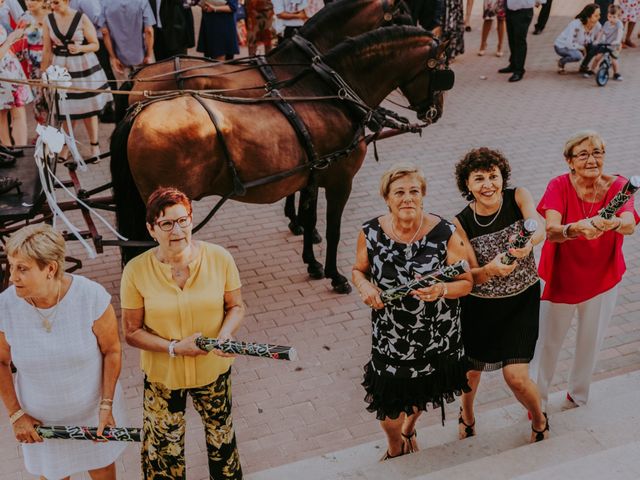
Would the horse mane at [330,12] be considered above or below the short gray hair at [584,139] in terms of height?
above

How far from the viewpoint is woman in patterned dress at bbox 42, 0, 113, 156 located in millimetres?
7715

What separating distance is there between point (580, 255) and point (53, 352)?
2798 mm

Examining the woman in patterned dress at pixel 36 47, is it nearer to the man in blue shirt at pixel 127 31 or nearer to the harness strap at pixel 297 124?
the man in blue shirt at pixel 127 31

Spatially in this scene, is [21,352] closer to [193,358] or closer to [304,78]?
A: [193,358]

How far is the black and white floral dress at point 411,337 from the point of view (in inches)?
138

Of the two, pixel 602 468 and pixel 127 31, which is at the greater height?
pixel 127 31

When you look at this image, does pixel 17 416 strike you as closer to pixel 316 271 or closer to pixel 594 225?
pixel 594 225

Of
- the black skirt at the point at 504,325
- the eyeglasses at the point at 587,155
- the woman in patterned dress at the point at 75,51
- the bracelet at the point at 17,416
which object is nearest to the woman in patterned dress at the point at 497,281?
the black skirt at the point at 504,325

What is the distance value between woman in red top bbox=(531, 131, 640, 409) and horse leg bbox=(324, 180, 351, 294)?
2.10 m

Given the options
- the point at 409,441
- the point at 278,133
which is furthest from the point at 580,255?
the point at 278,133

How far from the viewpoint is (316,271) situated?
6.35 m

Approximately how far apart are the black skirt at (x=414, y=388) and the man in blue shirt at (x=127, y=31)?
6.82 metres

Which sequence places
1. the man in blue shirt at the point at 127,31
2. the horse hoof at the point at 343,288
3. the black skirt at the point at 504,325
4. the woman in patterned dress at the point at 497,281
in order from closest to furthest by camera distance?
the woman in patterned dress at the point at 497,281 → the black skirt at the point at 504,325 → the horse hoof at the point at 343,288 → the man in blue shirt at the point at 127,31

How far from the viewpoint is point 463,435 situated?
427 cm
